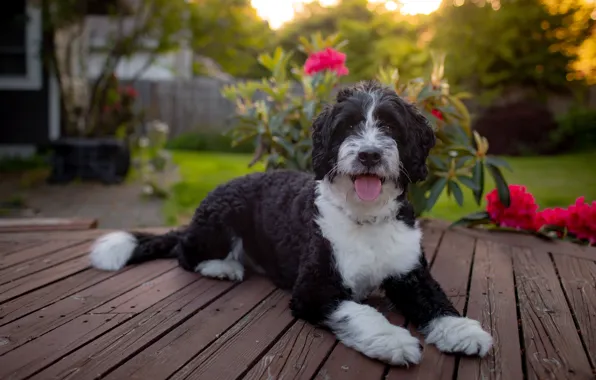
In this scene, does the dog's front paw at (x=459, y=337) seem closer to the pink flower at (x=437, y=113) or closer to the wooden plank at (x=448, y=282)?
the wooden plank at (x=448, y=282)

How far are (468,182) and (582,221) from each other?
897mm

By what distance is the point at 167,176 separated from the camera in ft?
32.9

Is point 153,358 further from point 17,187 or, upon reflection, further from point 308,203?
point 17,187

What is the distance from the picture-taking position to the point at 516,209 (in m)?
4.59

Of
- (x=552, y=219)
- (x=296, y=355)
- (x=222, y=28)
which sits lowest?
(x=296, y=355)

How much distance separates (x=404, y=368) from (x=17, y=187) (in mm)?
7632

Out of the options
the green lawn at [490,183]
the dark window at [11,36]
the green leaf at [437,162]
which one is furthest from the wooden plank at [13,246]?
the dark window at [11,36]

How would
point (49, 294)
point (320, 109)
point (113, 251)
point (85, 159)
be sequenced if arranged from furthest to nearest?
point (85, 159) < point (320, 109) < point (113, 251) < point (49, 294)

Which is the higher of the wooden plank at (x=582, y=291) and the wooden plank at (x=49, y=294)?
the wooden plank at (x=582, y=291)

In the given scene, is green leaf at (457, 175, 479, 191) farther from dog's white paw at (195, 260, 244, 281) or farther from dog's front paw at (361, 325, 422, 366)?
dog's front paw at (361, 325, 422, 366)

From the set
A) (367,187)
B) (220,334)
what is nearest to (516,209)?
(367,187)

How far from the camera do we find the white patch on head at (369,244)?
9.13 ft

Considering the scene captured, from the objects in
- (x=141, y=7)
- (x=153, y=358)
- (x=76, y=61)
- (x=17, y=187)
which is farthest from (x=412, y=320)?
(x=76, y=61)

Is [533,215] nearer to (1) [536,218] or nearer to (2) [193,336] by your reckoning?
(1) [536,218]
